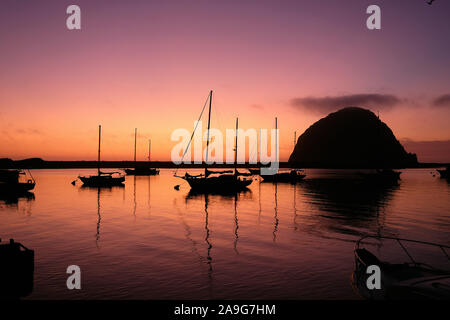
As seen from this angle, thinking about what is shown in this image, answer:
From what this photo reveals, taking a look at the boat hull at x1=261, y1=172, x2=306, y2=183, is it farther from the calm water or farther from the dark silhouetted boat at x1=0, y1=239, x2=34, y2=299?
the dark silhouetted boat at x1=0, y1=239, x2=34, y2=299

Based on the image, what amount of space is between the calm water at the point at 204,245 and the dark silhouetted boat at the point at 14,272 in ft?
11.3

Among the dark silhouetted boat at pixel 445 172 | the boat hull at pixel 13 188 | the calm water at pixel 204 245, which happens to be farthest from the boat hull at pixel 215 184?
the dark silhouetted boat at pixel 445 172

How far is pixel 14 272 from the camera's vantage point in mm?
10086

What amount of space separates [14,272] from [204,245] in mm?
13610

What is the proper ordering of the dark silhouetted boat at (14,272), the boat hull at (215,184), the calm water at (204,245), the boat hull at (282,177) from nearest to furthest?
the dark silhouetted boat at (14,272) → the calm water at (204,245) → the boat hull at (215,184) → the boat hull at (282,177)

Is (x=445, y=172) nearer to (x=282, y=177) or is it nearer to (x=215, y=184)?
(x=282, y=177)

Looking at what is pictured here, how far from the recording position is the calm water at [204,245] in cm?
1423

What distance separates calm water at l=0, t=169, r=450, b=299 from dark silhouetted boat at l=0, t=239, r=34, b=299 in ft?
11.3

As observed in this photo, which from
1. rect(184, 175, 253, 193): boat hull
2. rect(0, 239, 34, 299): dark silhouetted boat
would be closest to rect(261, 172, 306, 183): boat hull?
rect(184, 175, 253, 193): boat hull

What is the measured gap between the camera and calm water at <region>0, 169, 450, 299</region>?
1423 centimetres

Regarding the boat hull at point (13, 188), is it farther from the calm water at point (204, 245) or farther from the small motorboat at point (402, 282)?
the small motorboat at point (402, 282)

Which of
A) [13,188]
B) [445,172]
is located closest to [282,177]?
[13,188]

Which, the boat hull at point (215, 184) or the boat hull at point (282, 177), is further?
the boat hull at point (282, 177)
